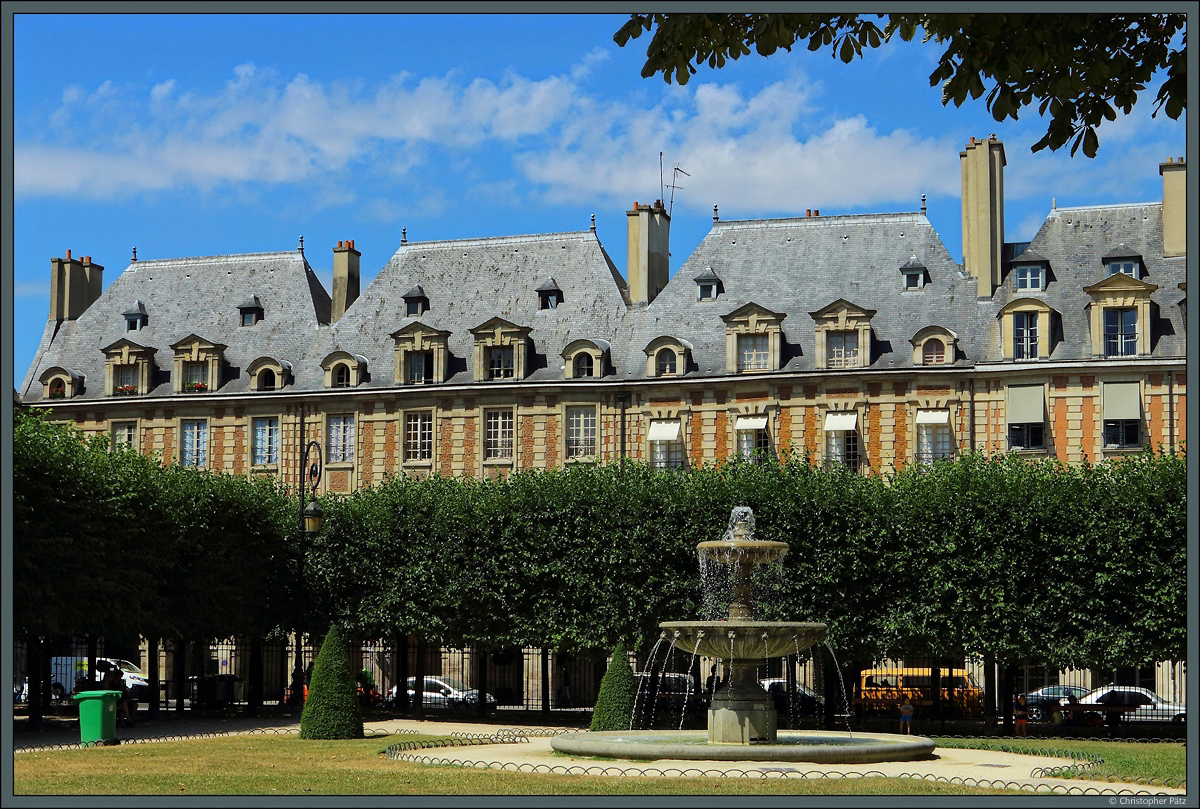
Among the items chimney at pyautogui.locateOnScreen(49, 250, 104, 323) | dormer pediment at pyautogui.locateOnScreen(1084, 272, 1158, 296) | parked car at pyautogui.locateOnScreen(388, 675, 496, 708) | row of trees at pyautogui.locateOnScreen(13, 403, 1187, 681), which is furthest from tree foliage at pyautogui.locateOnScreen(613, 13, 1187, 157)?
chimney at pyautogui.locateOnScreen(49, 250, 104, 323)

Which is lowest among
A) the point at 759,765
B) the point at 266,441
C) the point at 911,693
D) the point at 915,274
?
the point at 911,693

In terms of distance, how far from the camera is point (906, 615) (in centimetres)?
3097

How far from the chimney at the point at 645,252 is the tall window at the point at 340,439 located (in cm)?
889

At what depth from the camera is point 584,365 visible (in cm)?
4500

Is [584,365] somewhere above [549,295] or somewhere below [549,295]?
below

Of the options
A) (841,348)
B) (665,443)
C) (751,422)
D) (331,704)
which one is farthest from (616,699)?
(841,348)

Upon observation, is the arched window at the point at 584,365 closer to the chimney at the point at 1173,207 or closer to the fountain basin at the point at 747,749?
the chimney at the point at 1173,207

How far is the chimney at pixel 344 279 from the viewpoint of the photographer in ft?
162

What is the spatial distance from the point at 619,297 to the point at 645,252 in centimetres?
149

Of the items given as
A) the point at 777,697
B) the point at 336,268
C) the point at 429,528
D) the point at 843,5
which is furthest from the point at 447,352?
the point at 843,5

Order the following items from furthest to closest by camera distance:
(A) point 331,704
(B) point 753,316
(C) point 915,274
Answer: (C) point 915,274, (B) point 753,316, (A) point 331,704

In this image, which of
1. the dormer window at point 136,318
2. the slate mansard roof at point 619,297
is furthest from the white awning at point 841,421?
the dormer window at point 136,318

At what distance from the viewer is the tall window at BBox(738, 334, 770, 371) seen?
142ft

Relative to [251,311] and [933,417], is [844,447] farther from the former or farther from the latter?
[251,311]
